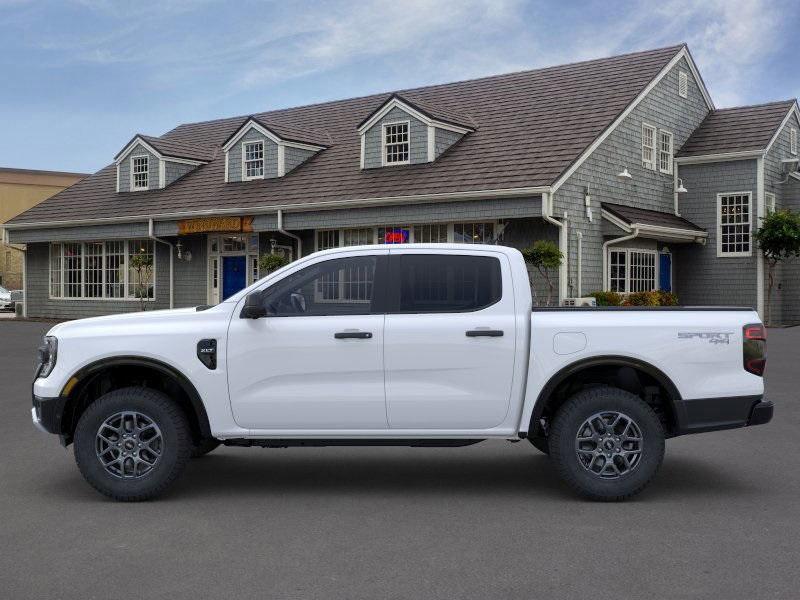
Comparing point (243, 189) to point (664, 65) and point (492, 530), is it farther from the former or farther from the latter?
A: point (492, 530)

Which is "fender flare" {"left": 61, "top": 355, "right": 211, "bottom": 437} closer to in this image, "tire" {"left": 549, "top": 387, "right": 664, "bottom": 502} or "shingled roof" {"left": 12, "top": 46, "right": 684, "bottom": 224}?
"tire" {"left": 549, "top": 387, "right": 664, "bottom": 502}

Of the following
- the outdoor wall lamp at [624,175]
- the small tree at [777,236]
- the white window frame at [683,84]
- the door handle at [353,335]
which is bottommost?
the door handle at [353,335]

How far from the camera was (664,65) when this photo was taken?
27203 mm

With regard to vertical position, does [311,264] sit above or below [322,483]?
above

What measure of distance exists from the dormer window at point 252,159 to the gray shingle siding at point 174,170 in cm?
366

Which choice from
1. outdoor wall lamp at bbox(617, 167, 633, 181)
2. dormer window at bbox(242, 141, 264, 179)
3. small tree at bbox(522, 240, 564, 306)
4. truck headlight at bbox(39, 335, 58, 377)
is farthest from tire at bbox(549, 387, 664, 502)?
dormer window at bbox(242, 141, 264, 179)

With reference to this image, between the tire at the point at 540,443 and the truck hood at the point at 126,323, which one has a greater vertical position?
the truck hood at the point at 126,323

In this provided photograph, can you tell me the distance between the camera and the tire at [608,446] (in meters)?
6.50

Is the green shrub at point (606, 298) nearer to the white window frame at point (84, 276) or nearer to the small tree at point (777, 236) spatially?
the small tree at point (777, 236)

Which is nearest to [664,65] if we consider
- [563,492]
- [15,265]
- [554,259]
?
[554,259]

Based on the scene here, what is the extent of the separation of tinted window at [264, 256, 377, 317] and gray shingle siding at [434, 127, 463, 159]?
63.5 ft

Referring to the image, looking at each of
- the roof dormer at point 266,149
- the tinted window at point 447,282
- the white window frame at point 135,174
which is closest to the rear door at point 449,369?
the tinted window at point 447,282

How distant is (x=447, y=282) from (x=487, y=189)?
16.4 m

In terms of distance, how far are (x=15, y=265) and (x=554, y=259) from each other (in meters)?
52.7
